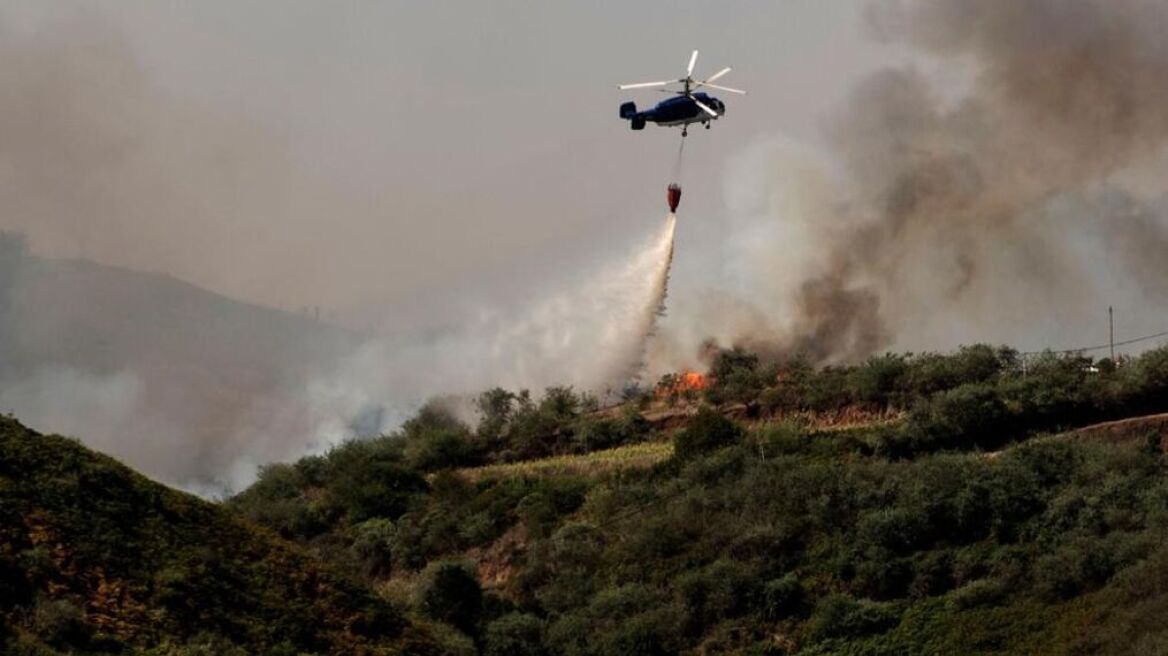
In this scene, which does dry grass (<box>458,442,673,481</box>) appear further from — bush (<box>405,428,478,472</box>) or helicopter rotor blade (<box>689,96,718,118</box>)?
helicopter rotor blade (<box>689,96,718,118</box>)

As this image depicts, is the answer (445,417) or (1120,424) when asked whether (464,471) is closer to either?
(445,417)

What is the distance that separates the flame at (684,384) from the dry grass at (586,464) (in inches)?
290

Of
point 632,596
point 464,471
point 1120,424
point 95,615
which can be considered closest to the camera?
point 95,615

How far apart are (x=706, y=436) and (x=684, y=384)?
53.8ft

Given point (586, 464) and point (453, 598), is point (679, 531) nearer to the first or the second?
point (453, 598)

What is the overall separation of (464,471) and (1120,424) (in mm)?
28288

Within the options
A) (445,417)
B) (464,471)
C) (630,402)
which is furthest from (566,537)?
(445,417)

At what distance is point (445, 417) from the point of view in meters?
105

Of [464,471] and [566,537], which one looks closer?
[566,537]

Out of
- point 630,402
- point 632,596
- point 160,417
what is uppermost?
point 160,417

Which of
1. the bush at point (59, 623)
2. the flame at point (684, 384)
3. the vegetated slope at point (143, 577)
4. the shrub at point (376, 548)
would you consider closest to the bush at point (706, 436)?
the shrub at point (376, 548)

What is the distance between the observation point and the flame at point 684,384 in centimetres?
9594

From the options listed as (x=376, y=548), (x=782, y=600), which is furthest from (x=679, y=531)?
(x=376, y=548)

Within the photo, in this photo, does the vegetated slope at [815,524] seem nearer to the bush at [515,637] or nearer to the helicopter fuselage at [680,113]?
the bush at [515,637]
